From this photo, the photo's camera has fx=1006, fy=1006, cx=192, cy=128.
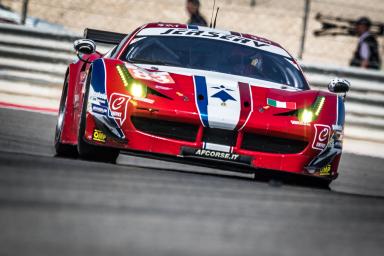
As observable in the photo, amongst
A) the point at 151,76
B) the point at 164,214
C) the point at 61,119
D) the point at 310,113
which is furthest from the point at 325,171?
the point at 164,214

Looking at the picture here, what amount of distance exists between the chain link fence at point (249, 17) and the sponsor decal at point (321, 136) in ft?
33.6

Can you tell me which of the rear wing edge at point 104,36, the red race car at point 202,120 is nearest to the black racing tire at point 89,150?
the red race car at point 202,120

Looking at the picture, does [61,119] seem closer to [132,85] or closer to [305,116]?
[132,85]

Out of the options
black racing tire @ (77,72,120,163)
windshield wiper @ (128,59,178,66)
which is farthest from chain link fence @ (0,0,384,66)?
black racing tire @ (77,72,120,163)

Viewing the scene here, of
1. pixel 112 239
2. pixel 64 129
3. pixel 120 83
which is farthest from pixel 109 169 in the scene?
pixel 112 239

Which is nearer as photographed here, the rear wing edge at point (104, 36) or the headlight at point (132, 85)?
the headlight at point (132, 85)

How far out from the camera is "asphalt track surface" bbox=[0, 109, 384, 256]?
11.5ft

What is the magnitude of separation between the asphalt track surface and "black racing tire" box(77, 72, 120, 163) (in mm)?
227

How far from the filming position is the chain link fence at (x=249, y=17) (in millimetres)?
17188

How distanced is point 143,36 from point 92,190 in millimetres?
3109

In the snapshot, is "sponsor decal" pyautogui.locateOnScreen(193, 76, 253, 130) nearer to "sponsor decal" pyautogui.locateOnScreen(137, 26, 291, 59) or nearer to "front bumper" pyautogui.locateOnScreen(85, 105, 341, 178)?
"front bumper" pyautogui.locateOnScreen(85, 105, 341, 178)

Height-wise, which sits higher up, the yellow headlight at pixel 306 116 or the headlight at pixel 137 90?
the headlight at pixel 137 90

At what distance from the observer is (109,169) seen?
5.80 m

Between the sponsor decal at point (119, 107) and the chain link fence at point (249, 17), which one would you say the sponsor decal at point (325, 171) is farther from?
the chain link fence at point (249, 17)
